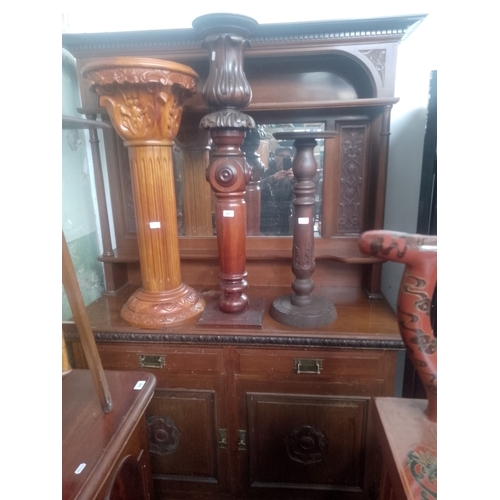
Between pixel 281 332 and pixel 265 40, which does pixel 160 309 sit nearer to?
pixel 281 332

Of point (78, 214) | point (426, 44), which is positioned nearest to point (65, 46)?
point (78, 214)

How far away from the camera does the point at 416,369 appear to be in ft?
2.03

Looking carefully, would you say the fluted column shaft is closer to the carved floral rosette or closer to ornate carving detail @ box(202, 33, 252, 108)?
the carved floral rosette

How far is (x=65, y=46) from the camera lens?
1207mm

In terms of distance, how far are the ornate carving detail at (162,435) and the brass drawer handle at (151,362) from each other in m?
0.19

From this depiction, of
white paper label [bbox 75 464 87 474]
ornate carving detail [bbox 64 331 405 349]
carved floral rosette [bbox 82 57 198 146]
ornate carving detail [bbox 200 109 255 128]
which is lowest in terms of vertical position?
ornate carving detail [bbox 64 331 405 349]

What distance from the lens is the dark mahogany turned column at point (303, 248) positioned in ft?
3.40

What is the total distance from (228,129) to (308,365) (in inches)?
29.7

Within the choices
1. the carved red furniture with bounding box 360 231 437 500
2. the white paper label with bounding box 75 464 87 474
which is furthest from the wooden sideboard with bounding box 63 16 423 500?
the white paper label with bounding box 75 464 87 474

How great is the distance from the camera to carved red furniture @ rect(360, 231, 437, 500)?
21.8 inches

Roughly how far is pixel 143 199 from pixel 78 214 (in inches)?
16.0

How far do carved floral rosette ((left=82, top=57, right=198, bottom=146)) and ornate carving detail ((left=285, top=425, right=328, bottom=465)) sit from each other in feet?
3.37

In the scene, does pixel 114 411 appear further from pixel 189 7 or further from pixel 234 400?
pixel 189 7

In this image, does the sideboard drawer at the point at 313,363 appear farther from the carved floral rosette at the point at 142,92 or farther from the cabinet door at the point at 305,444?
the carved floral rosette at the point at 142,92
